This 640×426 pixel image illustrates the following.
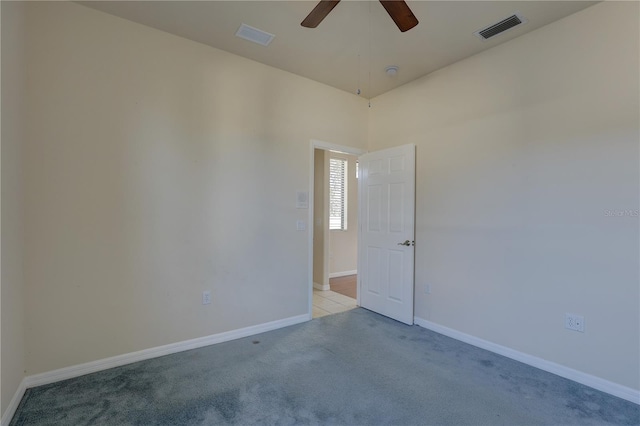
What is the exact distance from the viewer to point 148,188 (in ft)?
8.67

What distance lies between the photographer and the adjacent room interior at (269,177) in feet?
7.21

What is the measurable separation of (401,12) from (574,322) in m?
2.66

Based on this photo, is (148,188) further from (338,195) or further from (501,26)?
(338,195)

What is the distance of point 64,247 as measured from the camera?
7.59 ft

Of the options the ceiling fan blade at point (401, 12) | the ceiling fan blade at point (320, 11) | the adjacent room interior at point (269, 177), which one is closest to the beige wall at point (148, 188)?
the adjacent room interior at point (269, 177)

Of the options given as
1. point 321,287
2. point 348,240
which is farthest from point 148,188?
point 348,240

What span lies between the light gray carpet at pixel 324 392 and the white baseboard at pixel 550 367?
0.21 feet

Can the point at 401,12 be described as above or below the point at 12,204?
above

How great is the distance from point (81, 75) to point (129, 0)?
694 millimetres

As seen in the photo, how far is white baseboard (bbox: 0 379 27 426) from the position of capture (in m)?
1.79

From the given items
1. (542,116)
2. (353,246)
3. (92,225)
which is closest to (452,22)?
(542,116)

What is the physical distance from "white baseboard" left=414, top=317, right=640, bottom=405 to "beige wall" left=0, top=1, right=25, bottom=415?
358cm

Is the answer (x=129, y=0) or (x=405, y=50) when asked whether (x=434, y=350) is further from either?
(x=129, y=0)

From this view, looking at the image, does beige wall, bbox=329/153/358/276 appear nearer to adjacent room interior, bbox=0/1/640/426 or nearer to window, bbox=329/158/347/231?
window, bbox=329/158/347/231
